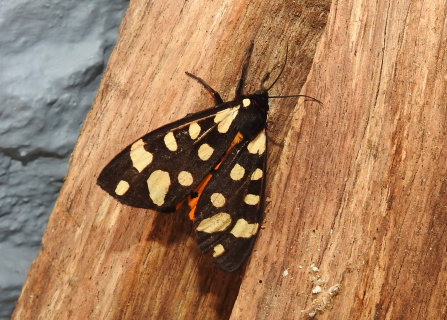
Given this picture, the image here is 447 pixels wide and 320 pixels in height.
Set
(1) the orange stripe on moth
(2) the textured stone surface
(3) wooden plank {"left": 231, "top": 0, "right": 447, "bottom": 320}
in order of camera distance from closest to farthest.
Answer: (3) wooden plank {"left": 231, "top": 0, "right": 447, "bottom": 320} < (1) the orange stripe on moth < (2) the textured stone surface

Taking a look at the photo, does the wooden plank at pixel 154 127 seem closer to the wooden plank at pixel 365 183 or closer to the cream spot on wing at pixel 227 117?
the cream spot on wing at pixel 227 117

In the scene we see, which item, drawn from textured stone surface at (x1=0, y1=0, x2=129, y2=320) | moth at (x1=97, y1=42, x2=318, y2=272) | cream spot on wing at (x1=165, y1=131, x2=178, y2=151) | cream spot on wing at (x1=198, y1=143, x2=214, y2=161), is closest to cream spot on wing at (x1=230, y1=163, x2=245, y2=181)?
A: moth at (x1=97, y1=42, x2=318, y2=272)

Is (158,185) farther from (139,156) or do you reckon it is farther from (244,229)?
(244,229)

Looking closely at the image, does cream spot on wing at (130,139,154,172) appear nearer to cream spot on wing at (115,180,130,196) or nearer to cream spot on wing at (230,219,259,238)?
cream spot on wing at (115,180,130,196)

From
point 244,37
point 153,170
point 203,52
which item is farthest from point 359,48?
point 153,170

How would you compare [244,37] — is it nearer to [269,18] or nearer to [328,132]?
[269,18]

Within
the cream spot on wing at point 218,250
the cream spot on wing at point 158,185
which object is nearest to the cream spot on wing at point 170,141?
the cream spot on wing at point 158,185
